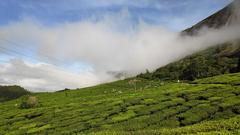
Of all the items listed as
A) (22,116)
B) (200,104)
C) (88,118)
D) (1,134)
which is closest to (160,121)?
(200,104)

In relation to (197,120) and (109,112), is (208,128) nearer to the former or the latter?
(197,120)

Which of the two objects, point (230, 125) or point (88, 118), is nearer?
point (230, 125)

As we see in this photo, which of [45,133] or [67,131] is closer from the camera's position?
[67,131]

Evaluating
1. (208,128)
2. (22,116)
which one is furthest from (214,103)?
(22,116)

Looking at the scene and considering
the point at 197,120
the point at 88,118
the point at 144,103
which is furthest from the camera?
the point at 144,103

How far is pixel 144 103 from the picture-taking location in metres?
81.1

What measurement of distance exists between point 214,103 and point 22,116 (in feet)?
214

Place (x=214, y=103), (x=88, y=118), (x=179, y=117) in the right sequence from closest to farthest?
(x=179, y=117), (x=214, y=103), (x=88, y=118)

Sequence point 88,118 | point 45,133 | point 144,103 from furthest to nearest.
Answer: point 144,103
point 88,118
point 45,133

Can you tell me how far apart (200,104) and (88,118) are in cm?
2391

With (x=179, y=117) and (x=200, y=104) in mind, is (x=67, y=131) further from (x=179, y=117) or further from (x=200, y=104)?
(x=200, y=104)

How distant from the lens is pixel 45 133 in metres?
66.1

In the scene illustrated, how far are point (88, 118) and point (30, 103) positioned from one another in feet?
240

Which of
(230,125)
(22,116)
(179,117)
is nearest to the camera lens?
(230,125)
